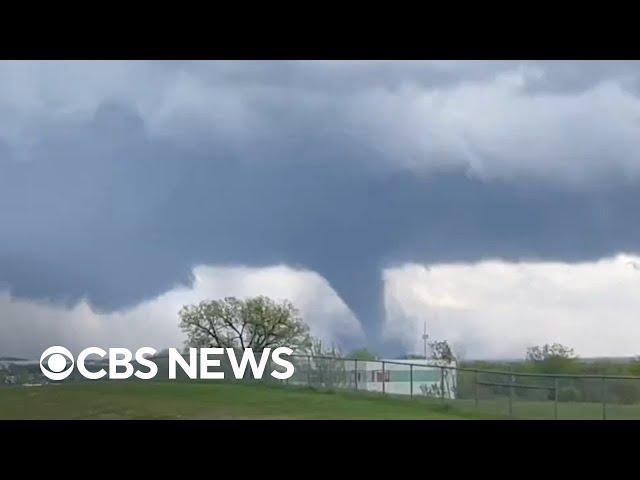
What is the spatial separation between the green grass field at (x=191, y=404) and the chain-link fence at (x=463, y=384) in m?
0.26

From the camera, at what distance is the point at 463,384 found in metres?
20.5

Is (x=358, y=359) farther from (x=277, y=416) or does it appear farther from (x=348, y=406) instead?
(x=277, y=416)

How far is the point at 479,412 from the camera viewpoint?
18.8 metres

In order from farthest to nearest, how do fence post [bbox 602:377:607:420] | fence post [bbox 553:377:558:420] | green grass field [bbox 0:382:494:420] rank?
fence post [bbox 553:377:558:420], fence post [bbox 602:377:607:420], green grass field [bbox 0:382:494:420]

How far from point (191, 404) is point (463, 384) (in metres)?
5.52

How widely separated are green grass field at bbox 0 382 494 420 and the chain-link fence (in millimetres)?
260

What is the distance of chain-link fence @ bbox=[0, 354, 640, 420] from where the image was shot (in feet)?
61.1

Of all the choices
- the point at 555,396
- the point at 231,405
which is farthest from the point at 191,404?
the point at 555,396

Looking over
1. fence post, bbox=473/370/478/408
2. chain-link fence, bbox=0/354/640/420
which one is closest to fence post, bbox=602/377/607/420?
chain-link fence, bbox=0/354/640/420

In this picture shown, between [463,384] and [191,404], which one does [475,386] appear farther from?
[191,404]

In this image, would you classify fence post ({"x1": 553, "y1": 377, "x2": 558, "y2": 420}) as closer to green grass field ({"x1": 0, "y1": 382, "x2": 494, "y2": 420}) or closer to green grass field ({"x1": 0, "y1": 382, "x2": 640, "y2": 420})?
green grass field ({"x1": 0, "y1": 382, "x2": 640, "y2": 420})

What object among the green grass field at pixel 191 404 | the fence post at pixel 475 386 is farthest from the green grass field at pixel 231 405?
the fence post at pixel 475 386

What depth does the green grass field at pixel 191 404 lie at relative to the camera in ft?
57.4
